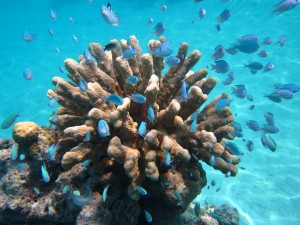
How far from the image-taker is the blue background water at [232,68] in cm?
833

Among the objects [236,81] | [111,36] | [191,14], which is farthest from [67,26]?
[236,81]

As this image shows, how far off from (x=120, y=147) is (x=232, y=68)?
1501 cm

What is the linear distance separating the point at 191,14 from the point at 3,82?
832 inches

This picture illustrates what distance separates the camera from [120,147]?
9.75 ft

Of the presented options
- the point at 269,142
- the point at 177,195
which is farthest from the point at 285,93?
the point at 177,195

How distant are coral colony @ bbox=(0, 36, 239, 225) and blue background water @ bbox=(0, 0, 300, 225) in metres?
4.93

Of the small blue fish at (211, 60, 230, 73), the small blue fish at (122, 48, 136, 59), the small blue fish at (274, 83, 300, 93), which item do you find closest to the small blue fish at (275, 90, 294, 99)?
the small blue fish at (274, 83, 300, 93)

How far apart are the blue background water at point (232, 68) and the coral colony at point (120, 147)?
493 centimetres

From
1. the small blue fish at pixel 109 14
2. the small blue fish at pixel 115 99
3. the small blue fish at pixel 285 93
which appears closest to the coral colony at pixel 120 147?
the small blue fish at pixel 115 99

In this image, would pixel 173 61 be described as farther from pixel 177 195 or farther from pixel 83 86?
pixel 177 195

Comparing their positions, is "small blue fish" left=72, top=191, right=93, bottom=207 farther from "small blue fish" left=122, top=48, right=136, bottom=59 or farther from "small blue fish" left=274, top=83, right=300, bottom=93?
"small blue fish" left=274, top=83, right=300, bottom=93

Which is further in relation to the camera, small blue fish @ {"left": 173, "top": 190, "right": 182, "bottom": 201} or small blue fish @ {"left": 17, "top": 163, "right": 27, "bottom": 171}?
small blue fish @ {"left": 17, "top": 163, "right": 27, "bottom": 171}

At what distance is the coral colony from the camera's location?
3078 millimetres

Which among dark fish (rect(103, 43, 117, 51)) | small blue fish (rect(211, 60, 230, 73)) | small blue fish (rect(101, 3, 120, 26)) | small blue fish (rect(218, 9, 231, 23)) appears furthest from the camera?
small blue fish (rect(218, 9, 231, 23))
